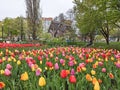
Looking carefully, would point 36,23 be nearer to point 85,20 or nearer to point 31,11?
point 31,11

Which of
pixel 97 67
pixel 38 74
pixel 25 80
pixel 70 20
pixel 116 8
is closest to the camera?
pixel 25 80

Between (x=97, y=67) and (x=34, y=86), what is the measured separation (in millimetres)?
1961

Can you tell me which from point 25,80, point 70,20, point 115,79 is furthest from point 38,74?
point 70,20

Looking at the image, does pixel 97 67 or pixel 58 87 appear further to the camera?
pixel 97 67

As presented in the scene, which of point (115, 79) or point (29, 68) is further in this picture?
point (29, 68)

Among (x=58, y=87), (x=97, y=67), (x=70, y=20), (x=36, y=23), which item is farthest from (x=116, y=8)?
(x=70, y=20)

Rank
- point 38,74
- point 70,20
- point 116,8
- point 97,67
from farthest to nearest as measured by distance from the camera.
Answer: point 70,20 → point 116,8 → point 97,67 → point 38,74

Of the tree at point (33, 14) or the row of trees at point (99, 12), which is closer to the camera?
the row of trees at point (99, 12)

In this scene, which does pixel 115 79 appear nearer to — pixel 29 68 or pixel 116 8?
pixel 29 68

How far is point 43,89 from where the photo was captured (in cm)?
411

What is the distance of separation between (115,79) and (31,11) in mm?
47115

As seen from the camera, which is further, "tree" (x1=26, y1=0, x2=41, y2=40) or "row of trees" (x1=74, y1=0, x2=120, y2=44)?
"tree" (x1=26, y1=0, x2=41, y2=40)

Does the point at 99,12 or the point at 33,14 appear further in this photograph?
the point at 33,14

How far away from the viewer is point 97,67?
5.84 metres
